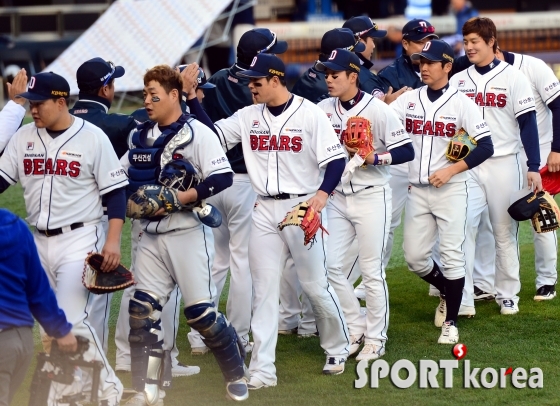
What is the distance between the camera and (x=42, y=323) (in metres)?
4.34

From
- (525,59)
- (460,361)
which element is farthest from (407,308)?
(525,59)

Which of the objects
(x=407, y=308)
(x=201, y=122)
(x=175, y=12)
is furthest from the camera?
(x=175, y=12)

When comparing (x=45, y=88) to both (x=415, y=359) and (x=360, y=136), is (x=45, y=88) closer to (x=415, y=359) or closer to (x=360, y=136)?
(x=360, y=136)

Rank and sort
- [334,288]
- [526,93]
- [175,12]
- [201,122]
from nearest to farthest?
1. [201,122]
2. [334,288]
3. [526,93]
4. [175,12]

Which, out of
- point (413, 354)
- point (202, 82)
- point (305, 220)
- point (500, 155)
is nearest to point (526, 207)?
point (500, 155)

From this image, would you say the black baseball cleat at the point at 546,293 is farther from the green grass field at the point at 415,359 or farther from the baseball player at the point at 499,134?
the baseball player at the point at 499,134

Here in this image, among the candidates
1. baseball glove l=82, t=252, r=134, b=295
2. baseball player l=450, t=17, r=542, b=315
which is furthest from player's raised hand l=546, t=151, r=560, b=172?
baseball glove l=82, t=252, r=134, b=295

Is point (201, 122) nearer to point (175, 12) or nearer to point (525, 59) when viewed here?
point (525, 59)

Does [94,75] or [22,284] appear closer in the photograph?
[22,284]

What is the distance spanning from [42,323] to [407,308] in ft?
12.8

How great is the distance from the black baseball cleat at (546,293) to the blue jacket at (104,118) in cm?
353

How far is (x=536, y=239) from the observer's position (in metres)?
7.82

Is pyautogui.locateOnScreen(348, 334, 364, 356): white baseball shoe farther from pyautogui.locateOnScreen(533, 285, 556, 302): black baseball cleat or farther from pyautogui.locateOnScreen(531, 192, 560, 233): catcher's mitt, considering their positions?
pyautogui.locateOnScreen(533, 285, 556, 302): black baseball cleat

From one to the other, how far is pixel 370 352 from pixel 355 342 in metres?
0.20
